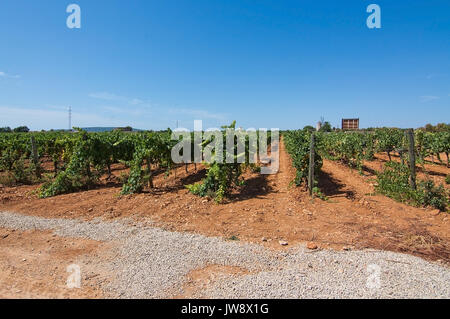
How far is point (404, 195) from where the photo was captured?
6.35 m

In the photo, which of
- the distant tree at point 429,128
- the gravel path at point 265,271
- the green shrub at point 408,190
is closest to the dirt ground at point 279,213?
the green shrub at point 408,190

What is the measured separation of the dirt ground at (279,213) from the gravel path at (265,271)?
0.42 metres

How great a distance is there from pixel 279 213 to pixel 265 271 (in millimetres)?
2470

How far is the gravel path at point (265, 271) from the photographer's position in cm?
285

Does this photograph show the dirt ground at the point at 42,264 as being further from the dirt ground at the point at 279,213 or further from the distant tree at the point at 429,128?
the distant tree at the point at 429,128

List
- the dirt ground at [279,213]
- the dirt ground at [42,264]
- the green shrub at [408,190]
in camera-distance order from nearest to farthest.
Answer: the dirt ground at [42,264] < the dirt ground at [279,213] < the green shrub at [408,190]

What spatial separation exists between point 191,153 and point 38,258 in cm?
618

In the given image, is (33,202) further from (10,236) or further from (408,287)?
(408,287)

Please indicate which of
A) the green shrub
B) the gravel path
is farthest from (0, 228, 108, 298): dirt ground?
the green shrub

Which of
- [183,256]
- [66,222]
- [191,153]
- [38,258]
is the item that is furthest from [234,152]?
[38,258]

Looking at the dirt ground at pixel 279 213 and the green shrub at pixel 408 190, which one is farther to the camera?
the green shrub at pixel 408 190

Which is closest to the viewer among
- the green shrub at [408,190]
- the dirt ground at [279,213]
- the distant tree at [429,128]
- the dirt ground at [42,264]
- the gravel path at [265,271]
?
the gravel path at [265,271]

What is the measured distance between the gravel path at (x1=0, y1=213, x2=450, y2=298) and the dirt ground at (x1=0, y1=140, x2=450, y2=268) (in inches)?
16.6

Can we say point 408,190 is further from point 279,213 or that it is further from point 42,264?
point 42,264
